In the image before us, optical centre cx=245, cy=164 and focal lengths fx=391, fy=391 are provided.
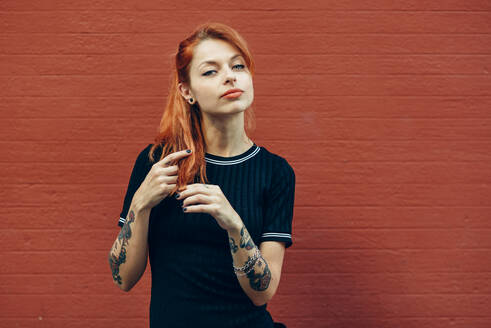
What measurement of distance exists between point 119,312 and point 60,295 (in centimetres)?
44

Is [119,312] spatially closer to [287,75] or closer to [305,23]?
[287,75]

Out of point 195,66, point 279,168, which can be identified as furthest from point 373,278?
point 195,66

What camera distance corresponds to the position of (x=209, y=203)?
4.59ft

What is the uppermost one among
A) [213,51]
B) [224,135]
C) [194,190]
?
[213,51]

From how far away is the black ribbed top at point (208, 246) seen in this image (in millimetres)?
1608

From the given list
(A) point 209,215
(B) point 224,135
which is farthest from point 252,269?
(B) point 224,135

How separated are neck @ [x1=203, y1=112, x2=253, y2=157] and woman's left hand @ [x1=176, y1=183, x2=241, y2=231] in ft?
1.29

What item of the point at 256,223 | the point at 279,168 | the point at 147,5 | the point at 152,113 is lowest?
the point at 256,223

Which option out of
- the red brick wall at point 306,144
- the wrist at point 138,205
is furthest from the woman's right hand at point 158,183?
the red brick wall at point 306,144

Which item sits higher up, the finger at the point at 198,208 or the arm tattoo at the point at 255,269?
the finger at the point at 198,208

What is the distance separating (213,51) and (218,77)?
12 centimetres

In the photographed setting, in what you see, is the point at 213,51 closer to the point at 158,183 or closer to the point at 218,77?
the point at 218,77

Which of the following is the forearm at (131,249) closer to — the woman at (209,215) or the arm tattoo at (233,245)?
the woman at (209,215)

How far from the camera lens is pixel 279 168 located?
1.78 m
